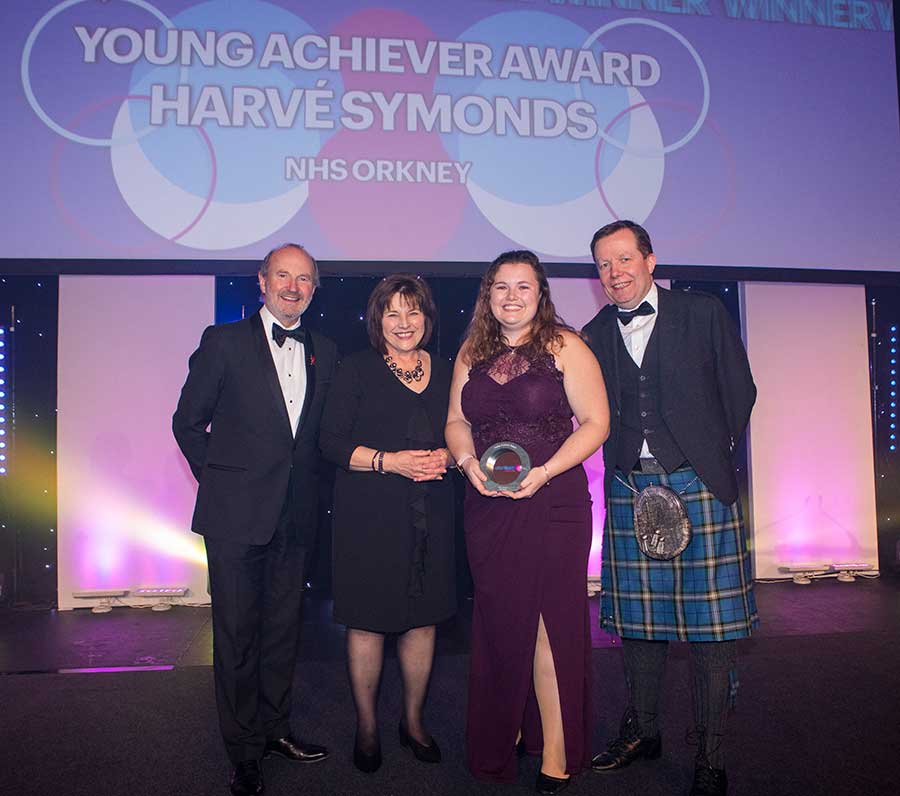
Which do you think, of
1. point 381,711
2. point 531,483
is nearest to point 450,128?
point 531,483

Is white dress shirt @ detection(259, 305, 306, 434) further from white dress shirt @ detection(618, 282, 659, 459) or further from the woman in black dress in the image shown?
white dress shirt @ detection(618, 282, 659, 459)

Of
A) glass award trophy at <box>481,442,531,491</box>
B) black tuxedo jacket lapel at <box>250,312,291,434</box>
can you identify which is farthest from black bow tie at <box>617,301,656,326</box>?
black tuxedo jacket lapel at <box>250,312,291,434</box>

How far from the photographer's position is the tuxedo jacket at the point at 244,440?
8.12 feet

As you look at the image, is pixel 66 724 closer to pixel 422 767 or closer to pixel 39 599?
pixel 422 767

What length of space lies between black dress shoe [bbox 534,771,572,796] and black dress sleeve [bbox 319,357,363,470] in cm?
126

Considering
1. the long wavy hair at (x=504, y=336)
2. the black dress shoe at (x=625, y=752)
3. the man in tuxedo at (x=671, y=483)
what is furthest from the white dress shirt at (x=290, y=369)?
the black dress shoe at (x=625, y=752)

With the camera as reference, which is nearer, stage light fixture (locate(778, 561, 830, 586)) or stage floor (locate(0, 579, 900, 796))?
stage floor (locate(0, 579, 900, 796))

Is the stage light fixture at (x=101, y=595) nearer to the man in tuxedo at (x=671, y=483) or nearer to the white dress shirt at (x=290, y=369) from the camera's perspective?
the white dress shirt at (x=290, y=369)

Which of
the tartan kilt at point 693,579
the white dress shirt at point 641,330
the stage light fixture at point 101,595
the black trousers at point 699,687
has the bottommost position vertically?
the stage light fixture at point 101,595

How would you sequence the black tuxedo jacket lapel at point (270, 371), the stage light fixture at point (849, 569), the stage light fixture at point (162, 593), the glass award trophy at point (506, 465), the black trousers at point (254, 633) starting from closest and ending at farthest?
the glass award trophy at point (506, 465) < the black trousers at point (254, 633) < the black tuxedo jacket lapel at point (270, 371) < the stage light fixture at point (162, 593) < the stage light fixture at point (849, 569)

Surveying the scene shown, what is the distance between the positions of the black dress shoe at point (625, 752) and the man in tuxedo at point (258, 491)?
3.30ft

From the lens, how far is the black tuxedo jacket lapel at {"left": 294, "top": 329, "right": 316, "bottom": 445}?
8.60ft

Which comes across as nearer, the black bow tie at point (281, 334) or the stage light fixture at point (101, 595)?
the black bow tie at point (281, 334)

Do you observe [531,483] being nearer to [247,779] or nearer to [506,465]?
[506,465]
